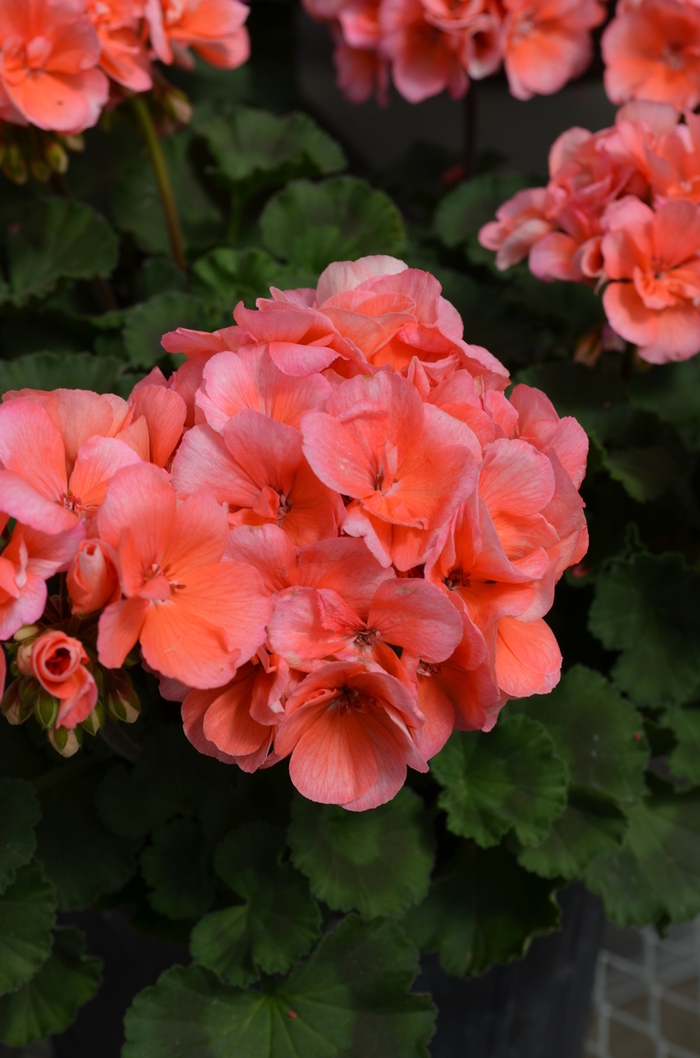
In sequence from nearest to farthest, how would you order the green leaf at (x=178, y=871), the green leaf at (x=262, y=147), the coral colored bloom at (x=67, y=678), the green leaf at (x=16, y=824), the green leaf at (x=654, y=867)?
the coral colored bloom at (x=67, y=678)
the green leaf at (x=16, y=824)
the green leaf at (x=178, y=871)
the green leaf at (x=654, y=867)
the green leaf at (x=262, y=147)

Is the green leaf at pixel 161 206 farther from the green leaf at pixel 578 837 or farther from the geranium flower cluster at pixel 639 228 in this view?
the green leaf at pixel 578 837

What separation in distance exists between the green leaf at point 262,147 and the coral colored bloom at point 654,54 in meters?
0.34

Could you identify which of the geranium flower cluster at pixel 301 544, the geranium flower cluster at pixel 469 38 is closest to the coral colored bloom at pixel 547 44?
the geranium flower cluster at pixel 469 38

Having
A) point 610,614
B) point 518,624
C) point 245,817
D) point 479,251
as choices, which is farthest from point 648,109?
point 245,817

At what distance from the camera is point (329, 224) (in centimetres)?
112

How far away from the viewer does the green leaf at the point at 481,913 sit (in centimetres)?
79

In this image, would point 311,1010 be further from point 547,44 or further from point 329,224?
point 547,44

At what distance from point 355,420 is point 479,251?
705 millimetres

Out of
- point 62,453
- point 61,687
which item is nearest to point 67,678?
point 61,687

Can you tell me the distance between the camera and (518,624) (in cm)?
53

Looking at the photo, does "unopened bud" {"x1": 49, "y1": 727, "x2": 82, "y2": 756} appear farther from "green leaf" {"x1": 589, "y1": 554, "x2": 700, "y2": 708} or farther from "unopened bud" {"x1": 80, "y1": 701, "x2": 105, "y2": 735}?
"green leaf" {"x1": 589, "y1": 554, "x2": 700, "y2": 708}

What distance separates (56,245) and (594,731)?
76 cm

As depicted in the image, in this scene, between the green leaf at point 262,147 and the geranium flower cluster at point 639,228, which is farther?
the green leaf at point 262,147

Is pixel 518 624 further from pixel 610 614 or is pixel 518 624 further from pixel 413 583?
pixel 610 614
